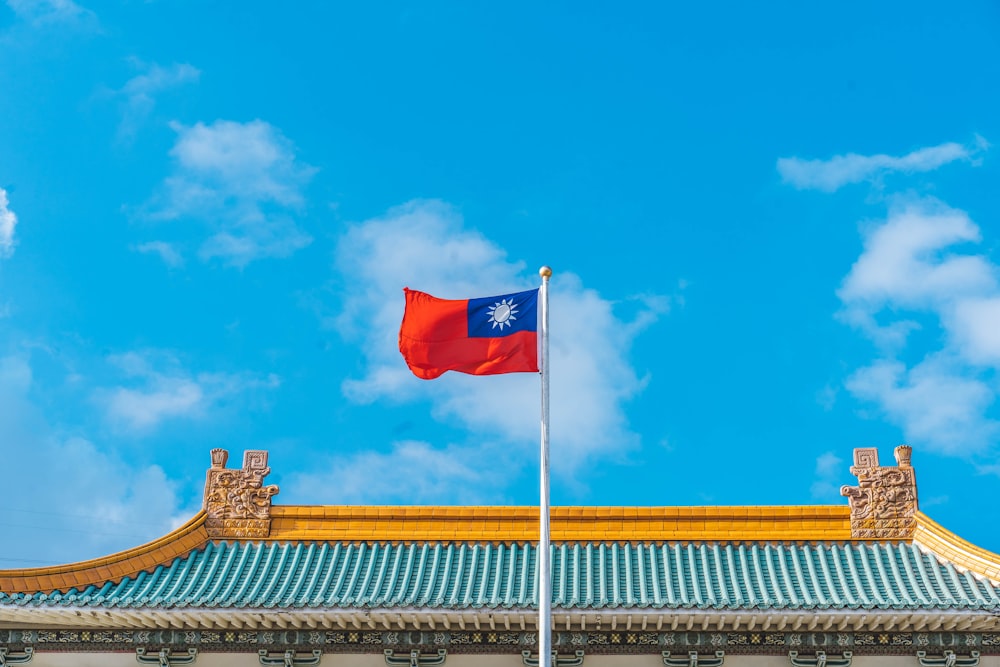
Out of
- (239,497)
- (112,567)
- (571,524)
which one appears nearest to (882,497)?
(571,524)

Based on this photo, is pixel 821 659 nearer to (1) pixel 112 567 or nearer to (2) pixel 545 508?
(2) pixel 545 508

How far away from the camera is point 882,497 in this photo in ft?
81.6

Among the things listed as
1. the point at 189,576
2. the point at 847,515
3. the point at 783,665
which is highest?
the point at 847,515

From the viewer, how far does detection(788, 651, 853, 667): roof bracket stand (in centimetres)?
2222

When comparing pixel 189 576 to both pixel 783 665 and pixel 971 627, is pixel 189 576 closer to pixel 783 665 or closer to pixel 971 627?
pixel 783 665

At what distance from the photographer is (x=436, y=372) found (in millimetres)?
20266

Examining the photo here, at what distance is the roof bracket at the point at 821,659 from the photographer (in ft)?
72.9

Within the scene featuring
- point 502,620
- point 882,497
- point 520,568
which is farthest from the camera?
point 882,497

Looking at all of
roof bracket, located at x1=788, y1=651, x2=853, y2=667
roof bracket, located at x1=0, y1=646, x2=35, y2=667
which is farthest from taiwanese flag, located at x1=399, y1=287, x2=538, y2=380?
roof bracket, located at x1=0, y1=646, x2=35, y2=667

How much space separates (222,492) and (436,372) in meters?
7.78

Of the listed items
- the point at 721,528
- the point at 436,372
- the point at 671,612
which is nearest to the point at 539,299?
the point at 436,372

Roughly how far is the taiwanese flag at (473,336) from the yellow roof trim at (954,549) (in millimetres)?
9439

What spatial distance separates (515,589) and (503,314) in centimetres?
606

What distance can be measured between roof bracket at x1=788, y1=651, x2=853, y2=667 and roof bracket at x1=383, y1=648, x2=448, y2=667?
6289mm
